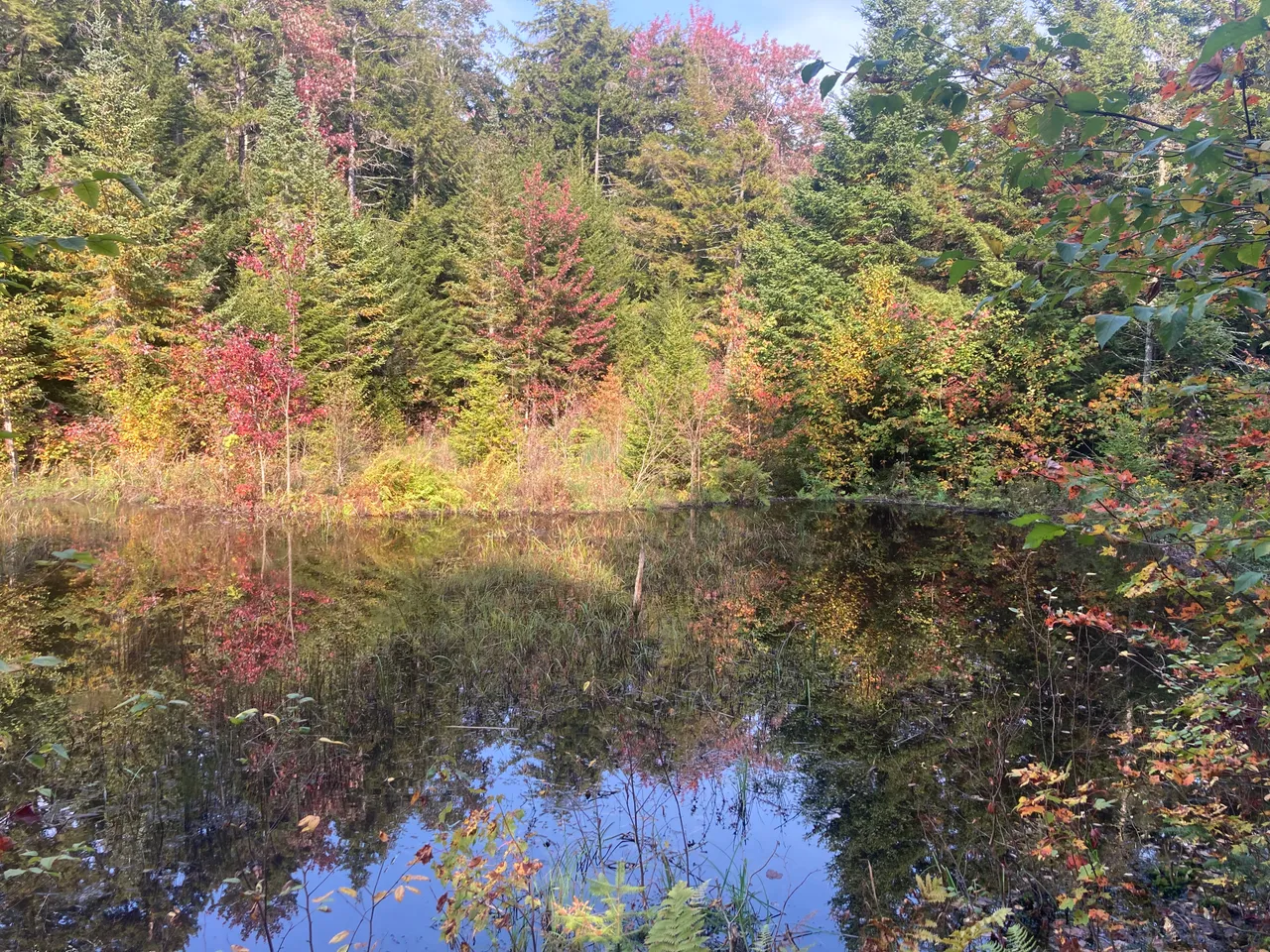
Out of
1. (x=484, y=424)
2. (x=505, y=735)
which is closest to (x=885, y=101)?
(x=505, y=735)

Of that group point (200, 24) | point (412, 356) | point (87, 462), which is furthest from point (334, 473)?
point (200, 24)

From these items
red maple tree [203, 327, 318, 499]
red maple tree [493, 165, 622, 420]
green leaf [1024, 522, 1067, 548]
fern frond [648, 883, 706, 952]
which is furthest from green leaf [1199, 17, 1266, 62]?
red maple tree [493, 165, 622, 420]

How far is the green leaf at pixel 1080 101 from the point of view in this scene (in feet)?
5.25

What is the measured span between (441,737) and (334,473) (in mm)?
9665

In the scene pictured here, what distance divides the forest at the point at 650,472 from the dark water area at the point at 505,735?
0.12ft

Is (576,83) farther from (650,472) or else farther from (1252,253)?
(1252,253)

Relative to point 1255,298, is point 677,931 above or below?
below

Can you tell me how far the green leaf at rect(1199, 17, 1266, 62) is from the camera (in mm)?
1288

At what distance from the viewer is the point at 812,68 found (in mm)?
1744

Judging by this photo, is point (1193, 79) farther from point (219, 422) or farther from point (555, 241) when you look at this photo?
point (555, 241)

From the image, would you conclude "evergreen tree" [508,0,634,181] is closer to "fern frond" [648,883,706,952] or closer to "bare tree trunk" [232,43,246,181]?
"bare tree trunk" [232,43,246,181]

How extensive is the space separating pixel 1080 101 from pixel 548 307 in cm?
1740

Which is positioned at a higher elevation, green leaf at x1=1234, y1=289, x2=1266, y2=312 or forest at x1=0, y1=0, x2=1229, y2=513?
forest at x1=0, y1=0, x2=1229, y2=513

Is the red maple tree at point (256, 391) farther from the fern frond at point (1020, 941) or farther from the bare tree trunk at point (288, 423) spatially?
the fern frond at point (1020, 941)
